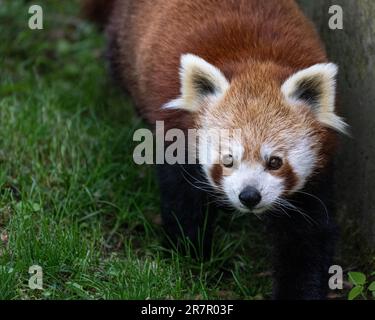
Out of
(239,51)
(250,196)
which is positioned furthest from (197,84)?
(250,196)

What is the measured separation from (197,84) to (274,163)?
25.2 inches

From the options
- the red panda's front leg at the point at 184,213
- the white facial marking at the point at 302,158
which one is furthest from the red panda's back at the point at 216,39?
the white facial marking at the point at 302,158

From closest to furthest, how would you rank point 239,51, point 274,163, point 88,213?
point 274,163 < point 239,51 < point 88,213

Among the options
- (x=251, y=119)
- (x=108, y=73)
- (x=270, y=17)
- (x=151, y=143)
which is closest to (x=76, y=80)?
(x=108, y=73)

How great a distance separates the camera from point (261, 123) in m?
4.24

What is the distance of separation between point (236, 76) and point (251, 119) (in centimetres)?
31

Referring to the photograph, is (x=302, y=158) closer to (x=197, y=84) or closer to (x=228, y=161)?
(x=228, y=161)

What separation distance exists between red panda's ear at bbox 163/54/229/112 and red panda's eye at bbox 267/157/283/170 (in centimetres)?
50

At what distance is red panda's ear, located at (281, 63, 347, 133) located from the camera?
4.22 meters

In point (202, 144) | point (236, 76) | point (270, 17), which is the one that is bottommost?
point (202, 144)

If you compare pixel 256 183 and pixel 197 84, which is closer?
pixel 256 183

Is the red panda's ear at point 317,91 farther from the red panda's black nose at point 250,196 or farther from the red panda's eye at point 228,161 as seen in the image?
the red panda's black nose at point 250,196

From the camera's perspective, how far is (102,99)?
21.6 ft
